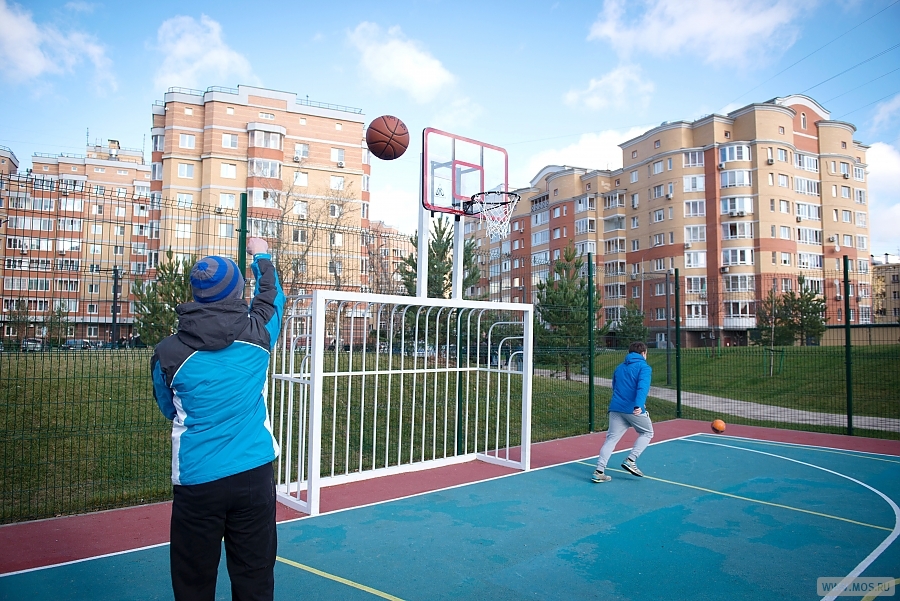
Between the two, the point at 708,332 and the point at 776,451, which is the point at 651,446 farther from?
the point at 708,332

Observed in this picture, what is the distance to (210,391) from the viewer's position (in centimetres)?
287

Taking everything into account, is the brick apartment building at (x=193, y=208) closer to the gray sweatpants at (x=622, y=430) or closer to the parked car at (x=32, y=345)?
the parked car at (x=32, y=345)

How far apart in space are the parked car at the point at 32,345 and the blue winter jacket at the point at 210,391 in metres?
4.82

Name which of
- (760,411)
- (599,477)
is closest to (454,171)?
(599,477)

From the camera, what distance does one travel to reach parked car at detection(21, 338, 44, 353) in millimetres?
6601

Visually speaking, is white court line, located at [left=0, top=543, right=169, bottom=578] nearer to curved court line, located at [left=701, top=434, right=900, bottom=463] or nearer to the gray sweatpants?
the gray sweatpants

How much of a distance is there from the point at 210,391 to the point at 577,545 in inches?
146

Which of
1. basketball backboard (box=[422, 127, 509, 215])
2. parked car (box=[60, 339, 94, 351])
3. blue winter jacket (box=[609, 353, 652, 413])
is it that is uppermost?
basketball backboard (box=[422, 127, 509, 215])

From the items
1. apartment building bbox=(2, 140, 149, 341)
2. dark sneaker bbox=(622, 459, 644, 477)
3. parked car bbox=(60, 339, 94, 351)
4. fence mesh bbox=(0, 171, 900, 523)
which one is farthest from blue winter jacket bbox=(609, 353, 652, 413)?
parked car bbox=(60, 339, 94, 351)

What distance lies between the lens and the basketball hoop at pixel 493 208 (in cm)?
852

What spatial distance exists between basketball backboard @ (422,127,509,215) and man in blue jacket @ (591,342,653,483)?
3032 mm

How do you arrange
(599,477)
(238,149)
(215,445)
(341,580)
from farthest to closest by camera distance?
(238,149), (599,477), (341,580), (215,445)

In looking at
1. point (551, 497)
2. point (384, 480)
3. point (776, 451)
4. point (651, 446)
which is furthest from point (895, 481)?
point (384, 480)

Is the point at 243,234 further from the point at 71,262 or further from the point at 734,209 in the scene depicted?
the point at 734,209
